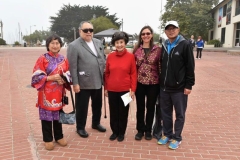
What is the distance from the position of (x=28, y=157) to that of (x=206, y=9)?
131 ft

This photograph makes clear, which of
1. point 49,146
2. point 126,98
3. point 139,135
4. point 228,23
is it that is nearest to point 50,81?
point 49,146

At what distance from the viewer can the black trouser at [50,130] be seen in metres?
3.35

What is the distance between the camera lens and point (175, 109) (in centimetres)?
338

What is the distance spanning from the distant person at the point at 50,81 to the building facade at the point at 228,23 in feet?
99.2

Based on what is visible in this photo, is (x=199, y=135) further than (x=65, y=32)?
No

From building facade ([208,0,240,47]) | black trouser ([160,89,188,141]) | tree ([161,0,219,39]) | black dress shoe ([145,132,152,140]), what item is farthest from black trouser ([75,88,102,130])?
tree ([161,0,219,39])

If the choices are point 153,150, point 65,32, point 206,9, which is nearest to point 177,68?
point 153,150

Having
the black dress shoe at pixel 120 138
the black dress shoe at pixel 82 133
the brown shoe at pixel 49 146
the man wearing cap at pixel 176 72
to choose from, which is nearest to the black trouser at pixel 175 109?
the man wearing cap at pixel 176 72

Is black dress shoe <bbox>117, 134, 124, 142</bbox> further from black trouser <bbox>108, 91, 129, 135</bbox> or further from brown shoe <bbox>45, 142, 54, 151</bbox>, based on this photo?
brown shoe <bbox>45, 142, 54, 151</bbox>

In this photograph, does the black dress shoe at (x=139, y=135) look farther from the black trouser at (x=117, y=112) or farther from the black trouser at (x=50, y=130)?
the black trouser at (x=50, y=130)

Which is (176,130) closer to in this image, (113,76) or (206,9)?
(113,76)

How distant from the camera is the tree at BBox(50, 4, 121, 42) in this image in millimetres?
64144

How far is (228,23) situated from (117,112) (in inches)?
1306

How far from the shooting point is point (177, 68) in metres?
3.16
